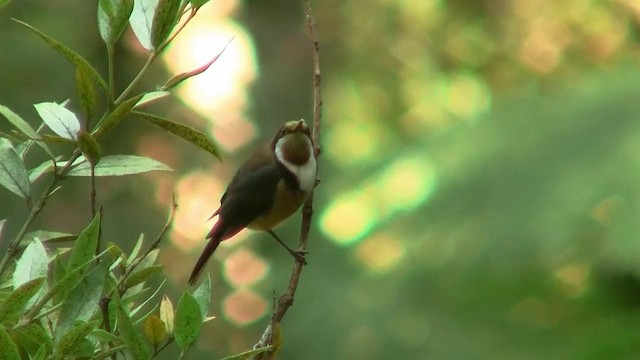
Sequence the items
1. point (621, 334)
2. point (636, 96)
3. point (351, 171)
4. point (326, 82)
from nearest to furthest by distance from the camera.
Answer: point (621, 334), point (636, 96), point (351, 171), point (326, 82)

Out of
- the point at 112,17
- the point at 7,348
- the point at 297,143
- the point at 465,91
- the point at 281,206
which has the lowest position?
the point at 7,348

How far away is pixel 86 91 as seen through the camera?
110 centimetres

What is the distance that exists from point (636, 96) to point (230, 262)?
8.65 feet

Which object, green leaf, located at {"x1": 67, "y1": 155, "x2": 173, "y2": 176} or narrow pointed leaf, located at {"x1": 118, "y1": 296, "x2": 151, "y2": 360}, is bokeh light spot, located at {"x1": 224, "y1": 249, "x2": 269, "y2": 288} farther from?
narrow pointed leaf, located at {"x1": 118, "y1": 296, "x2": 151, "y2": 360}

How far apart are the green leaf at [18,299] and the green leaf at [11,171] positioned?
0.66ft

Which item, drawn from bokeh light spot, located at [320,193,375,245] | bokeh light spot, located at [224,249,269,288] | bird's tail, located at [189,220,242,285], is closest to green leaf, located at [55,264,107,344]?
bird's tail, located at [189,220,242,285]

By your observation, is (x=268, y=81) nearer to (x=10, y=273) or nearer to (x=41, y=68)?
(x=41, y=68)

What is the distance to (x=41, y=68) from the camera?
19.1 feet

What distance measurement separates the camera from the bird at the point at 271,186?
8.98 feet

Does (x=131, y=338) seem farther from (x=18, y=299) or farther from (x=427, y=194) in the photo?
(x=427, y=194)

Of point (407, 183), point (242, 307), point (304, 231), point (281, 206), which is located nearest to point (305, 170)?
point (281, 206)

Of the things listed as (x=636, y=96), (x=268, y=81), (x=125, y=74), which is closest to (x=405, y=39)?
(x=268, y=81)

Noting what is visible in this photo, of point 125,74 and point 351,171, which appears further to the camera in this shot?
point 125,74

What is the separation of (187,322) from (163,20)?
1.08ft
